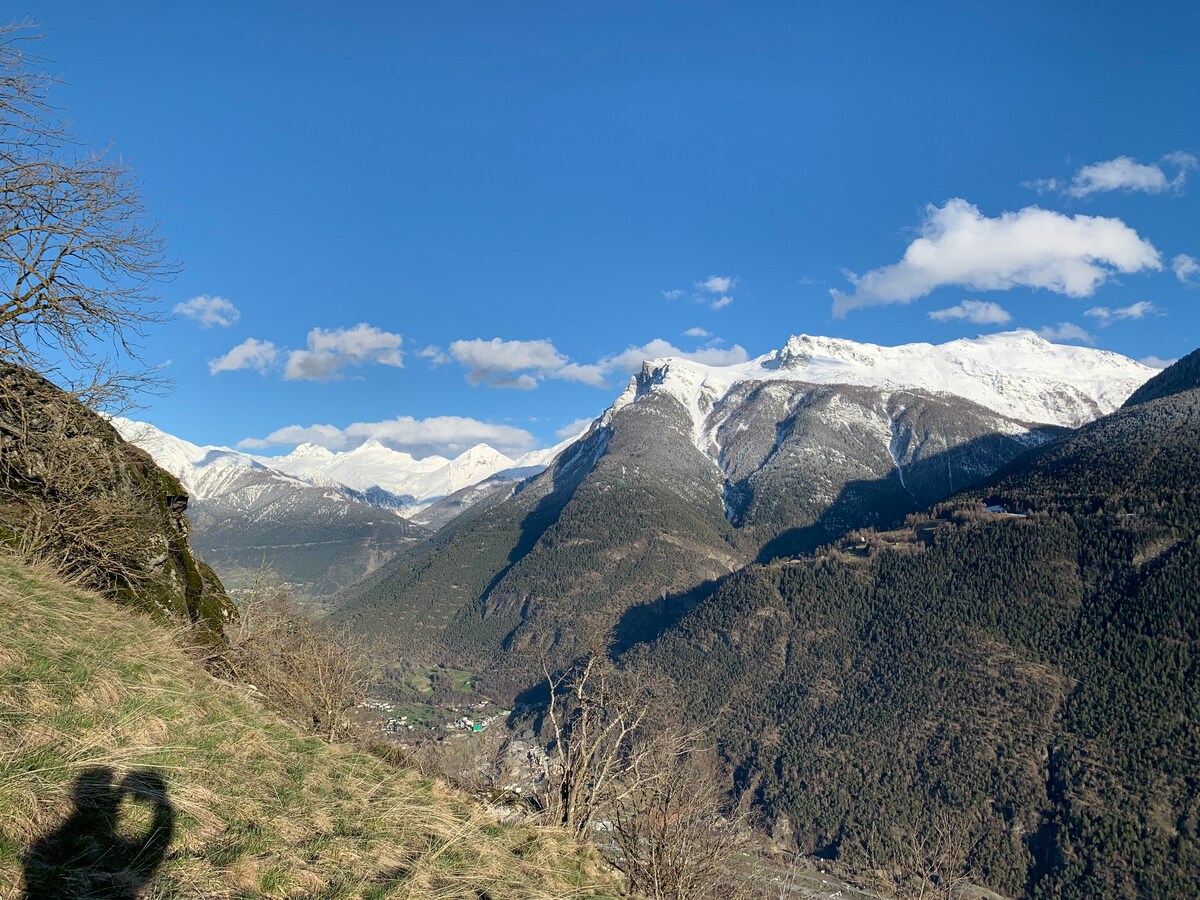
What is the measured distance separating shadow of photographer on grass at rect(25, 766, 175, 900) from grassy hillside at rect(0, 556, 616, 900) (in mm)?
11

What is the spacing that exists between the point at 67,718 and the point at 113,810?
1476 millimetres

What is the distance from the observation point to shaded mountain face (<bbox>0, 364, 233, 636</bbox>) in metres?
11.0

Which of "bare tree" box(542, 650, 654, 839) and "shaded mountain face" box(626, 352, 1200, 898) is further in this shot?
"shaded mountain face" box(626, 352, 1200, 898)

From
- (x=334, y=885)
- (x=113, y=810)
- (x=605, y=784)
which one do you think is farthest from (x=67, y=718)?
(x=605, y=784)

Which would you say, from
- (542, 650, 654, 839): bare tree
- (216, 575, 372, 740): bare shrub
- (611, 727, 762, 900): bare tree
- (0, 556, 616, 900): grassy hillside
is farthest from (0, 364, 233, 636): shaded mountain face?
(611, 727, 762, 900): bare tree

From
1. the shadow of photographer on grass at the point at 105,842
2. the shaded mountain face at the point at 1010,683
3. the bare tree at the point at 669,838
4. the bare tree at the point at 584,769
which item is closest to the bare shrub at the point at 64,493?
the shadow of photographer on grass at the point at 105,842

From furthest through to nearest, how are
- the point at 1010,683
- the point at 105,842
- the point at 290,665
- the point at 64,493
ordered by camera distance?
the point at 1010,683 → the point at 290,665 → the point at 64,493 → the point at 105,842

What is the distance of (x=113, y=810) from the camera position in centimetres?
504

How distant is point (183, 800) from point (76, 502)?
8.94 metres

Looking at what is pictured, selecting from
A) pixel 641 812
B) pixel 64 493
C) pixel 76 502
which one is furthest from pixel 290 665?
pixel 641 812

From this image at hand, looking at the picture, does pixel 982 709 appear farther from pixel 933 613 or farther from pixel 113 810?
pixel 113 810

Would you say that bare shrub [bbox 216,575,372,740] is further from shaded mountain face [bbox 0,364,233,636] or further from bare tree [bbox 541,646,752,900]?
bare tree [bbox 541,646,752,900]

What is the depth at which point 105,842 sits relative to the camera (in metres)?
4.68

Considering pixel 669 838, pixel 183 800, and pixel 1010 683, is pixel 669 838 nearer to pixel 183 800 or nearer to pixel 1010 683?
pixel 183 800
